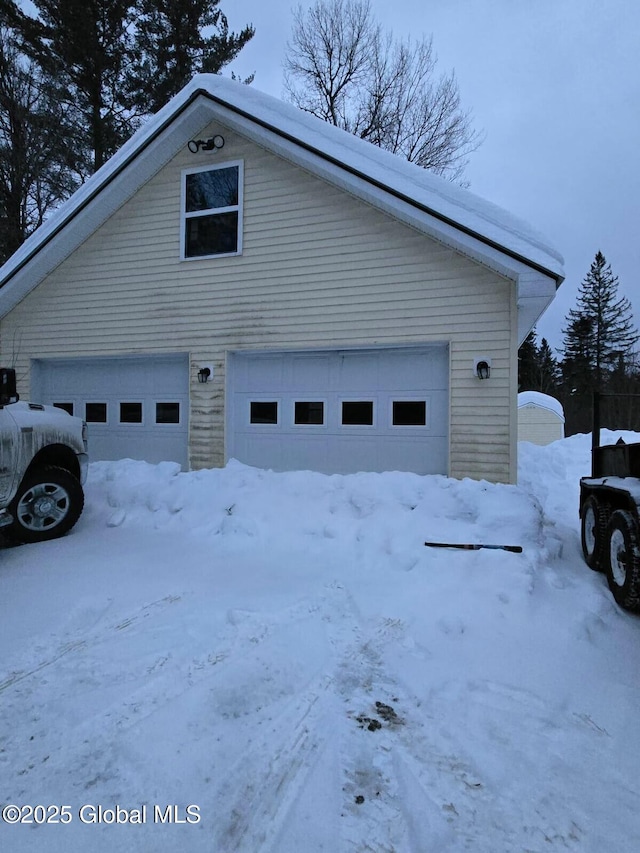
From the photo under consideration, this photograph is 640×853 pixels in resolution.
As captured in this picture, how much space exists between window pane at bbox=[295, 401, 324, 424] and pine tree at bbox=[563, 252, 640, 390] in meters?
45.4

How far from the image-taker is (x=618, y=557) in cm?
458

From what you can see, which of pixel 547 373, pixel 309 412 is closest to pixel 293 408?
pixel 309 412

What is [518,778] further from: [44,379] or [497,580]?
[44,379]

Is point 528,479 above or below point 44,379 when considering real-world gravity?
below

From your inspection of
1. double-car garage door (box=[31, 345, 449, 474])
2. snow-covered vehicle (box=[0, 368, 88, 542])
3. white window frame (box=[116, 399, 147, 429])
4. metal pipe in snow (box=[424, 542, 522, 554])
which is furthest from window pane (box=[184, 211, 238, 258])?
metal pipe in snow (box=[424, 542, 522, 554])

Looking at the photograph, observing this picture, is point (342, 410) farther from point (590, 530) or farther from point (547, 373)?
point (547, 373)

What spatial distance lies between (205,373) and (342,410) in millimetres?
2594

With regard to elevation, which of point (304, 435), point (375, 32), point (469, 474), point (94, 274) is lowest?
point (469, 474)

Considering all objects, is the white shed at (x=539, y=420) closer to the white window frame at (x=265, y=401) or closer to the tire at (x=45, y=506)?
the white window frame at (x=265, y=401)

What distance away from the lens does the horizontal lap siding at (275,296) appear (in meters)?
7.27

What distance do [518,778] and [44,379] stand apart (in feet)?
35.4

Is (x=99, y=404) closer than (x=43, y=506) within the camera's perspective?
No

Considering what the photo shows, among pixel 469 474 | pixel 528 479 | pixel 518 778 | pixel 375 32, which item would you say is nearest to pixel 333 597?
pixel 518 778

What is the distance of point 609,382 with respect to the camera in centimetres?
4081
